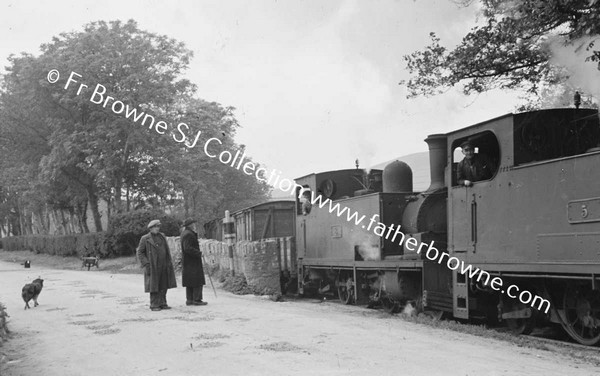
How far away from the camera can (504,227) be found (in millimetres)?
9258

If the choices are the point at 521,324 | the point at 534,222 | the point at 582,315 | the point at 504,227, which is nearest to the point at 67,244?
the point at 521,324

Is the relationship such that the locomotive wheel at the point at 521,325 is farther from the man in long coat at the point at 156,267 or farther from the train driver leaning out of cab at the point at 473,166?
the man in long coat at the point at 156,267

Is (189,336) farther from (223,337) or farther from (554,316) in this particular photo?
(554,316)

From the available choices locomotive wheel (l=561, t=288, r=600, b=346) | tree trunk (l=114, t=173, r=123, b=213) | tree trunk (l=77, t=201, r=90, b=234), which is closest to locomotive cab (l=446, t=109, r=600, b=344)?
locomotive wheel (l=561, t=288, r=600, b=346)

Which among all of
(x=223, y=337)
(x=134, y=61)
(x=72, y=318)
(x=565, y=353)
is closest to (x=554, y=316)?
(x=565, y=353)

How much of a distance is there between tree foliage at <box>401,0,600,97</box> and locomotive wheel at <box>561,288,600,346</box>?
12.0 feet

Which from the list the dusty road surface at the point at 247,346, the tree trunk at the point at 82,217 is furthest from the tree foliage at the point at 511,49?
the tree trunk at the point at 82,217

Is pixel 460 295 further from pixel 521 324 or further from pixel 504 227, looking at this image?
pixel 504 227

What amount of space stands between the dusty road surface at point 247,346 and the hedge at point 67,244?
77.5 feet

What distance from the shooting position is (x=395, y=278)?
1216 centimetres

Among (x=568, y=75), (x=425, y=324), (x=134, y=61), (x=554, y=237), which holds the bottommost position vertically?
(x=425, y=324)

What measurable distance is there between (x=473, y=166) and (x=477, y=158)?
0.14 metres

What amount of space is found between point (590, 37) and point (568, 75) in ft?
7.00

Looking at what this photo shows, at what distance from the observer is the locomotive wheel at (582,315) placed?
8367 millimetres
